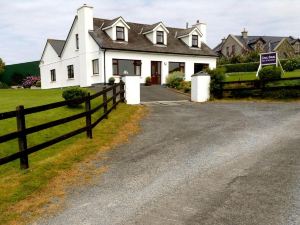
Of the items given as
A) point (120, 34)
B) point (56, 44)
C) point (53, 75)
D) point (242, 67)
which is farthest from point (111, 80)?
point (242, 67)

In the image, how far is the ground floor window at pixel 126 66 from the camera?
29.9m

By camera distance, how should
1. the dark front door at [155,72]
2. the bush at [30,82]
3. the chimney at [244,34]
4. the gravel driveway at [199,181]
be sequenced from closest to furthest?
the gravel driveway at [199,181], the dark front door at [155,72], the bush at [30,82], the chimney at [244,34]

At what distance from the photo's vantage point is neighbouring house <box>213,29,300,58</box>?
61.5 m

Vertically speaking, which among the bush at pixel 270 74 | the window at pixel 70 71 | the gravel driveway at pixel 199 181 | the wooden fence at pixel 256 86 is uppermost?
the window at pixel 70 71

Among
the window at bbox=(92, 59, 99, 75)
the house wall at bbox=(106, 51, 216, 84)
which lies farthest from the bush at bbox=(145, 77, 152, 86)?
the window at bbox=(92, 59, 99, 75)

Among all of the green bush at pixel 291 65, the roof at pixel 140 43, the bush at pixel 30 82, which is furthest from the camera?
the bush at pixel 30 82

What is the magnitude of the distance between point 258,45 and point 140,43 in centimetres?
3509

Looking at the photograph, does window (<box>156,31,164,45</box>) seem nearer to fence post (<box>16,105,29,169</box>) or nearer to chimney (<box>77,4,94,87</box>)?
chimney (<box>77,4,94,87</box>)

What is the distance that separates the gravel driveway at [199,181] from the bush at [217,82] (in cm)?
930

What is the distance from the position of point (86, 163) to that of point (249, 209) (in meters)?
4.22

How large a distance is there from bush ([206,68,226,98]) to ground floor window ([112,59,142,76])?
11818mm

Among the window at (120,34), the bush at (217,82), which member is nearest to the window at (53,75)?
the window at (120,34)

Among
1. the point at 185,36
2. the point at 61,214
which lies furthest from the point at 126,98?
the point at 185,36

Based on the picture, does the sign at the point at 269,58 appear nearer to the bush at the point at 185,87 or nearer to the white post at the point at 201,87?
the bush at the point at 185,87
